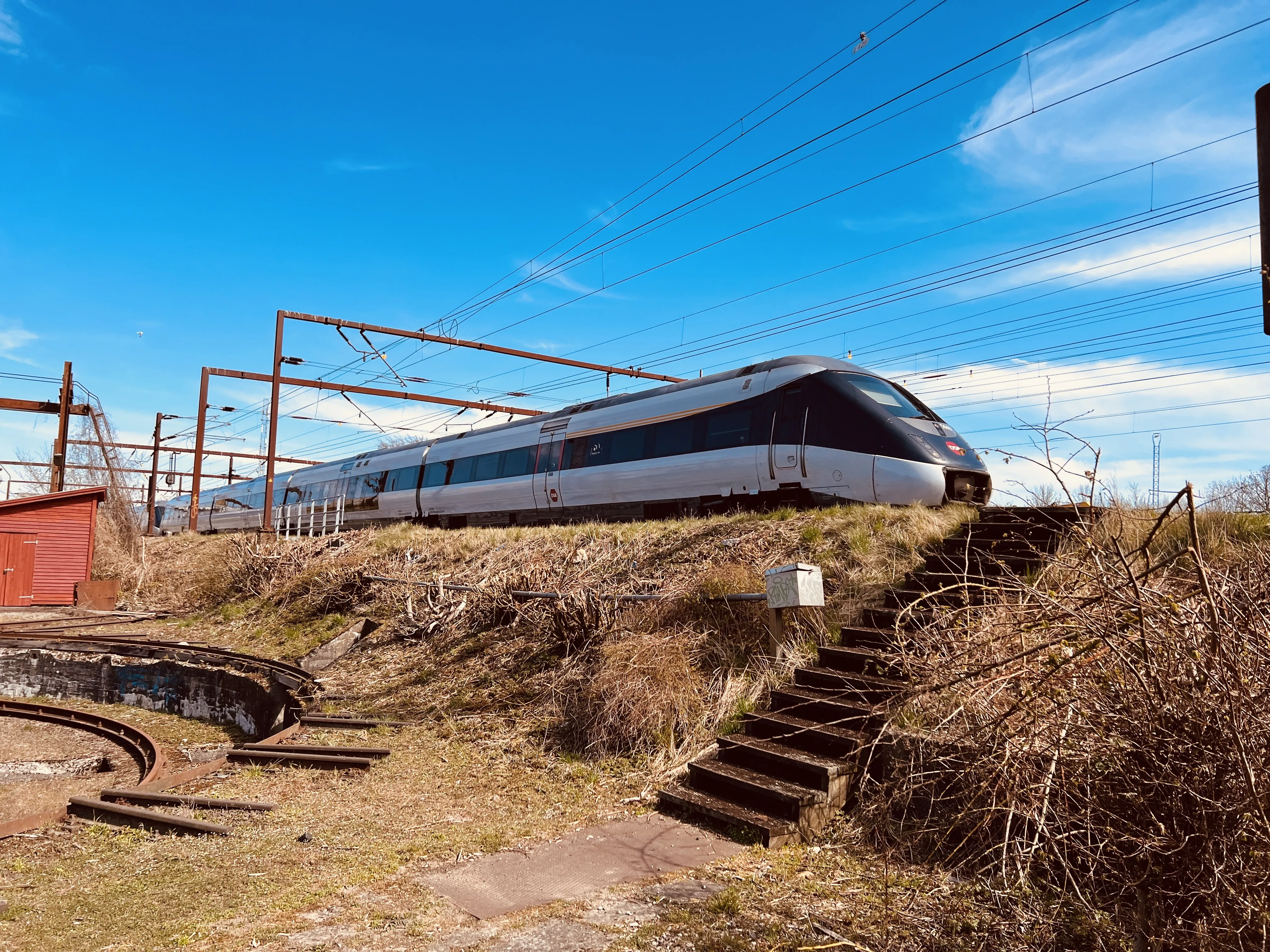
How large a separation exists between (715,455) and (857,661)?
733cm

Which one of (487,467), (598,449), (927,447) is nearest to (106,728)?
(598,449)

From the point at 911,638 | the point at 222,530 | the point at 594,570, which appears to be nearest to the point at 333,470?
the point at 222,530

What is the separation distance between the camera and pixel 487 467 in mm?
21031

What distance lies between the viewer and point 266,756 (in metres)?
8.70

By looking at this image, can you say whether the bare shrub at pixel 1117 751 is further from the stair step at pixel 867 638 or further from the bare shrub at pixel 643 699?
the bare shrub at pixel 643 699

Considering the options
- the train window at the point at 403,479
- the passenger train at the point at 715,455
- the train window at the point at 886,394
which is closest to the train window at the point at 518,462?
the passenger train at the point at 715,455

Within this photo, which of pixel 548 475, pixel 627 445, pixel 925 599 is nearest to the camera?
pixel 925 599

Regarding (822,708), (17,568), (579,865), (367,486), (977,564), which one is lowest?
(579,865)

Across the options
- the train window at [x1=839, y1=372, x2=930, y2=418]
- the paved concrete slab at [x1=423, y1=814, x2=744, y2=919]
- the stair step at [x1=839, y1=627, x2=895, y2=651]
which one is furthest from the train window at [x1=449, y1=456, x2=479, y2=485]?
the paved concrete slab at [x1=423, y1=814, x2=744, y2=919]

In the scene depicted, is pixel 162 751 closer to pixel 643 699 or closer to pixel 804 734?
pixel 643 699

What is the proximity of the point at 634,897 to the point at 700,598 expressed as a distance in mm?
4606

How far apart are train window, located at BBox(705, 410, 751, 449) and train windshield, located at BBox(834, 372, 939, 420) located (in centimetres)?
186

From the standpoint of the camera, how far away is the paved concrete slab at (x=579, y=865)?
15.6ft

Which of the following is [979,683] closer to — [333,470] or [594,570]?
[594,570]
